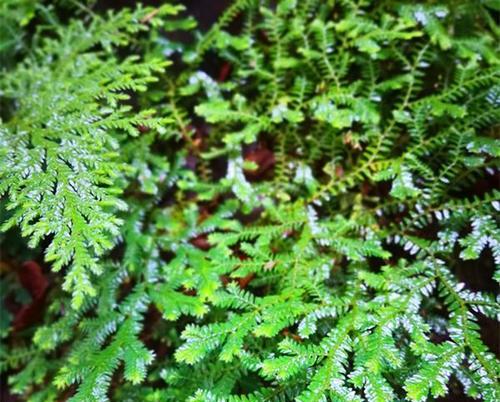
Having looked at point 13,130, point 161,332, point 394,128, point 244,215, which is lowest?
point 161,332

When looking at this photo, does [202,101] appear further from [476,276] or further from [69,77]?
[476,276]

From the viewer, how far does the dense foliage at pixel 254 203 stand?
1.15 m

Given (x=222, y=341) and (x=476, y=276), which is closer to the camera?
(x=222, y=341)

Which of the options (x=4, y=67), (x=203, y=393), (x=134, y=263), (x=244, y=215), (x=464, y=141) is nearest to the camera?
(x=203, y=393)

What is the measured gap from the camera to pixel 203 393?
1.12 m

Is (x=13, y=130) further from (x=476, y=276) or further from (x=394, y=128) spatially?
(x=476, y=276)

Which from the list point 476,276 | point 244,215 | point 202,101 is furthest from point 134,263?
point 476,276

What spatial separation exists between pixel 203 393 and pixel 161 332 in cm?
43

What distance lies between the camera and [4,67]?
6.15ft

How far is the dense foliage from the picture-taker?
1146 millimetres

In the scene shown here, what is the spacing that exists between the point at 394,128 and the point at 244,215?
57cm

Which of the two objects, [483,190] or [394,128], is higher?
[394,128]

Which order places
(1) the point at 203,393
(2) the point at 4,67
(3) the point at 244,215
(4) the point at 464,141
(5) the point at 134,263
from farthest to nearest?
(2) the point at 4,67, (3) the point at 244,215, (5) the point at 134,263, (4) the point at 464,141, (1) the point at 203,393

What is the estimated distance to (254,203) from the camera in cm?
163
